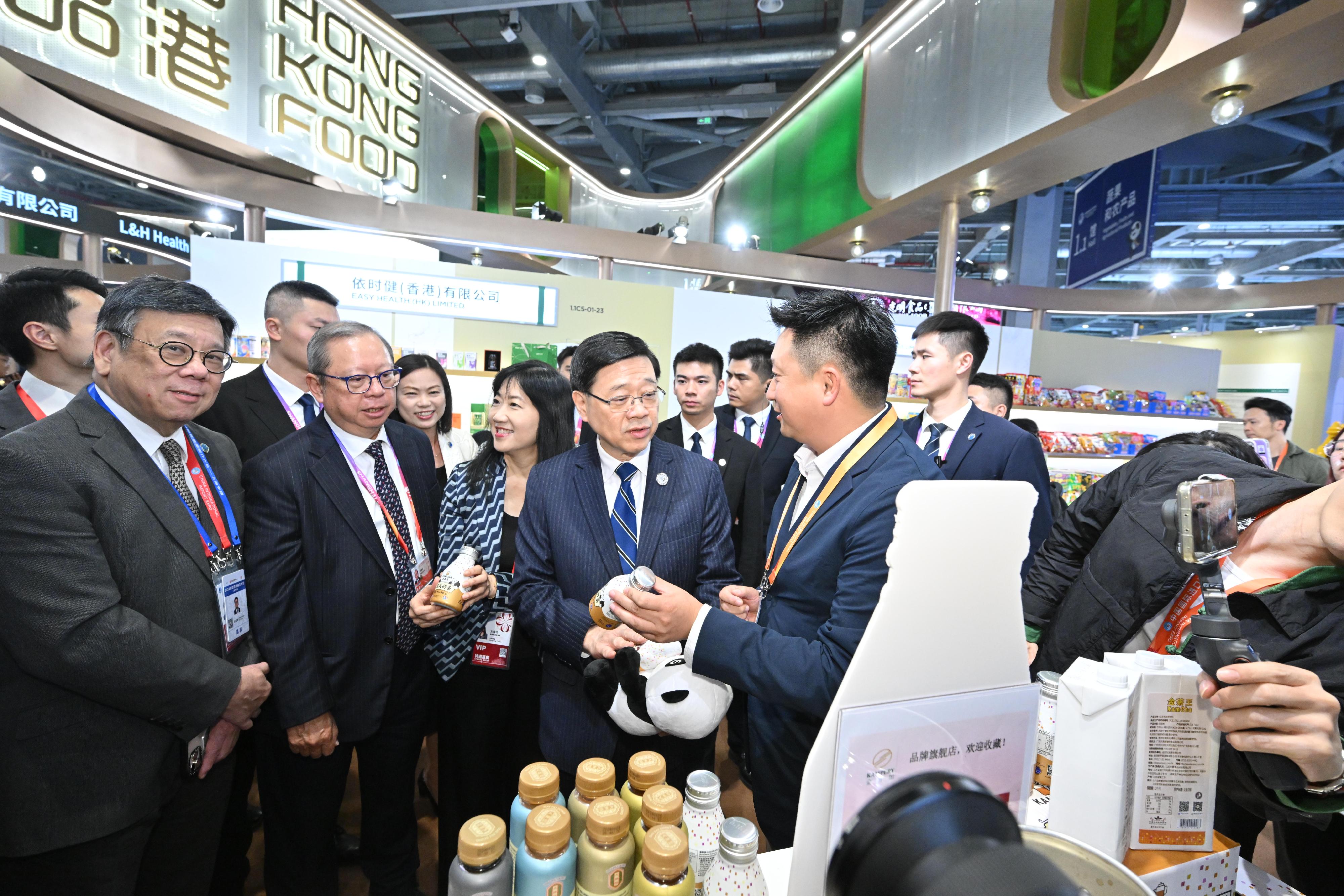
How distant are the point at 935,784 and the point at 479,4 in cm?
728

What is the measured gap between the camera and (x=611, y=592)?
3.84 ft

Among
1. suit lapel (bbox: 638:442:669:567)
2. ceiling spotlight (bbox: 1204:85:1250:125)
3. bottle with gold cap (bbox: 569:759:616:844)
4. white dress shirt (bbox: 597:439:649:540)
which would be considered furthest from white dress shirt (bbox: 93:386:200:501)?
ceiling spotlight (bbox: 1204:85:1250:125)

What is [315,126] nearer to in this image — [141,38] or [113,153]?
[141,38]

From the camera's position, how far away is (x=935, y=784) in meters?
0.45

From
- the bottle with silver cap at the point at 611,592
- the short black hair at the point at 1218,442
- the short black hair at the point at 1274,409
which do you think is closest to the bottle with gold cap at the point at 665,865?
the bottle with silver cap at the point at 611,592

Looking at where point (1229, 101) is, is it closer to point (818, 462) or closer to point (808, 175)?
point (818, 462)

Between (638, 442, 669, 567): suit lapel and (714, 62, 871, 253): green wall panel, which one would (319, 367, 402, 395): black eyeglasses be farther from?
(714, 62, 871, 253): green wall panel

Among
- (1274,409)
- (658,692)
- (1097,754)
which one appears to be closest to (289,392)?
(658,692)

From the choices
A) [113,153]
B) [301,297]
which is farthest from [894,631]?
[113,153]

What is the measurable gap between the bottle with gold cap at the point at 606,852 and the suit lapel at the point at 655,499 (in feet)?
2.64

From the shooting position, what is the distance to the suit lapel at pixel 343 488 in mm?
1729

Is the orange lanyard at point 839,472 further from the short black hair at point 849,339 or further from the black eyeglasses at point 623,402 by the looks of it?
the black eyeglasses at point 623,402

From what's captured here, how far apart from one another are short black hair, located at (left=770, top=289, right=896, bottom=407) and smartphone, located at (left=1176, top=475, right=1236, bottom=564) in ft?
1.98

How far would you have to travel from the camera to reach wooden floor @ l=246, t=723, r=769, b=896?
2137 mm
